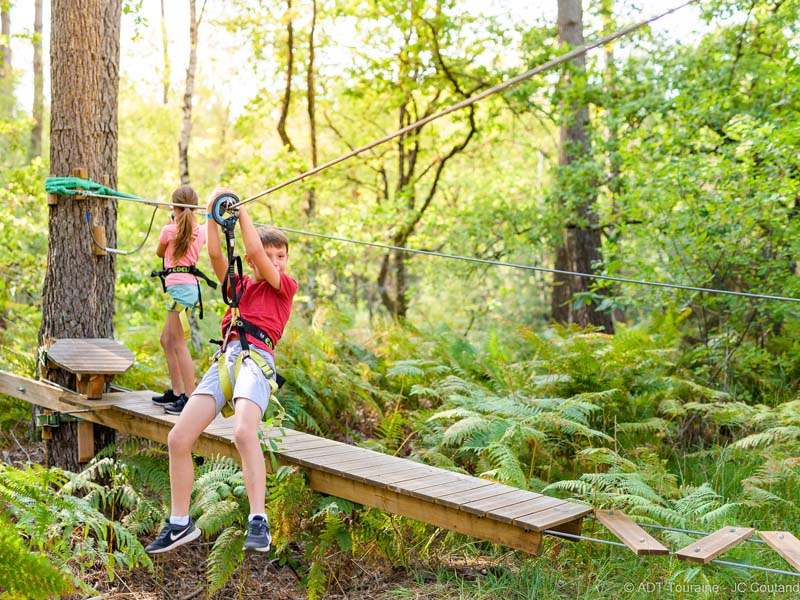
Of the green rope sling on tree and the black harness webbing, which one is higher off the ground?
the green rope sling on tree

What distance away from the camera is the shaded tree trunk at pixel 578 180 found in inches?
400

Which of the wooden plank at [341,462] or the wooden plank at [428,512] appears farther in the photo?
the wooden plank at [341,462]

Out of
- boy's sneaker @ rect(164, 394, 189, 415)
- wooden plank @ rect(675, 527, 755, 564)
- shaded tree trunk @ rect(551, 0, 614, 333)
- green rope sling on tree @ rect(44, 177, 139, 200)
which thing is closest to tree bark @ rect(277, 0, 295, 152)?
shaded tree trunk @ rect(551, 0, 614, 333)

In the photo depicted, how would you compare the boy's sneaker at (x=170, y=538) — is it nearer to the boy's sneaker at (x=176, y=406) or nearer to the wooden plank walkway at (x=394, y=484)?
the wooden plank walkway at (x=394, y=484)

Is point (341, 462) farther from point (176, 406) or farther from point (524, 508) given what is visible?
point (176, 406)

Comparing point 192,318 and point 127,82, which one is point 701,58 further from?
point 127,82

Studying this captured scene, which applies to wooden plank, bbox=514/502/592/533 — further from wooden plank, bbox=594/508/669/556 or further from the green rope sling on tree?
the green rope sling on tree

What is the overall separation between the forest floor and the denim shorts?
4.77 feet

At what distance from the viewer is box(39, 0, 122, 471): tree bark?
5.46 m

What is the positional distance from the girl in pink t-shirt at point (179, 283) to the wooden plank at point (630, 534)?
3030 millimetres

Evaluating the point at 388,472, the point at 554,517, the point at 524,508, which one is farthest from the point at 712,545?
the point at 388,472

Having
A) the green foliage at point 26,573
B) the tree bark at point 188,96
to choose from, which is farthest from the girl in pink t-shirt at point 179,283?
the tree bark at point 188,96

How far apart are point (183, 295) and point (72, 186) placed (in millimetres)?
1198

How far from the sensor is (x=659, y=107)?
30.5ft
